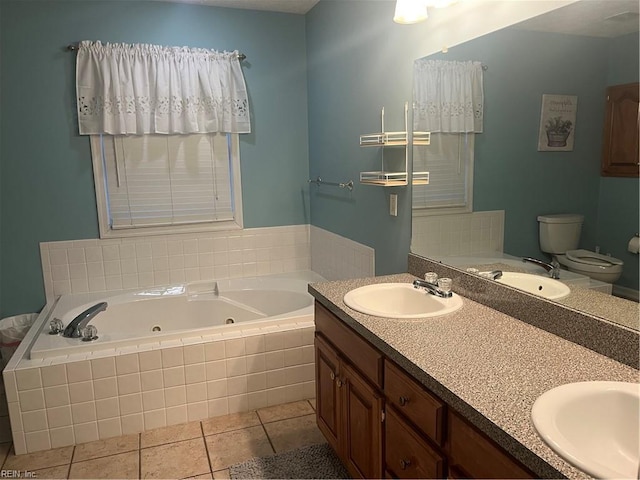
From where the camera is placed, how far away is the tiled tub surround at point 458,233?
195cm

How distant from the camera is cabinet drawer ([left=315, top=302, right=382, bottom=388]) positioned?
5.61 feet

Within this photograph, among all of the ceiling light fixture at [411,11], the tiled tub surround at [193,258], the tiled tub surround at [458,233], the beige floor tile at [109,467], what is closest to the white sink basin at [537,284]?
the tiled tub surround at [458,233]

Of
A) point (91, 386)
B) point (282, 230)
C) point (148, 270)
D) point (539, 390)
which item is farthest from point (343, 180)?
point (539, 390)

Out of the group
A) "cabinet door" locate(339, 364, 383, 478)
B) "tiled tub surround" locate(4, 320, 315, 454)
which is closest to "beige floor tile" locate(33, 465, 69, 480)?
"tiled tub surround" locate(4, 320, 315, 454)

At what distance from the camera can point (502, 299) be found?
1.86 m

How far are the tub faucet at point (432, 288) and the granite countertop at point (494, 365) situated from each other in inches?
6.1

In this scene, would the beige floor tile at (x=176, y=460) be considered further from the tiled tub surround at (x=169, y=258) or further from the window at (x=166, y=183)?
the window at (x=166, y=183)

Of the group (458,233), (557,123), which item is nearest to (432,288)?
(458,233)

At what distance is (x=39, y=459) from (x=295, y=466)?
1293mm

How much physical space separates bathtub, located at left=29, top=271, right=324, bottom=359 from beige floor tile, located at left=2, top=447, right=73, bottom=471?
0.63 metres

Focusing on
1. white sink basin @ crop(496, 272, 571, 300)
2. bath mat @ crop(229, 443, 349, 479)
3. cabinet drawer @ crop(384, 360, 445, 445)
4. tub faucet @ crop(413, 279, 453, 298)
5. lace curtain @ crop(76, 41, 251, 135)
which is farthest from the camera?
lace curtain @ crop(76, 41, 251, 135)

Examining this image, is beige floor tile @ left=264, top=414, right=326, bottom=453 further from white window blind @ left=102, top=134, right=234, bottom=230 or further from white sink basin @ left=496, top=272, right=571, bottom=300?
white window blind @ left=102, top=134, right=234, bottom=230

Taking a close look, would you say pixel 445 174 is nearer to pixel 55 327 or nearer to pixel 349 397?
pixel 349 397

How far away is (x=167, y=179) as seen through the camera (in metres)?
3.72
